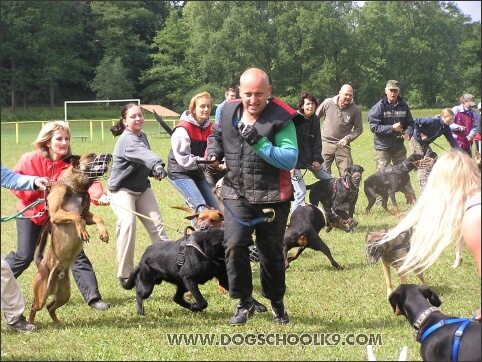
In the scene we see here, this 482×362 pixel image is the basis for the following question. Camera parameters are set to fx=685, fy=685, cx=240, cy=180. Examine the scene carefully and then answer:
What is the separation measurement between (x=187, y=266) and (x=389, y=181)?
682 cm

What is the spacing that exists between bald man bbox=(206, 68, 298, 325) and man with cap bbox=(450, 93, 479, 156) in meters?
8.89

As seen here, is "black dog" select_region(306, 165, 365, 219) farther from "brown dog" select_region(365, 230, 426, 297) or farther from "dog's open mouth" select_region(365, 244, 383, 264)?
"dog's open mouth" select_region(365, 244, 383, 264)

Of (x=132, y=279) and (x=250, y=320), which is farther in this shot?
(x=132, y=279)

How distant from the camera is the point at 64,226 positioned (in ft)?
19.2

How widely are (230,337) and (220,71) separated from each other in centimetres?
532

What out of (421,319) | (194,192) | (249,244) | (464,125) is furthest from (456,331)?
(464,125)

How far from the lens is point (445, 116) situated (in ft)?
41.1

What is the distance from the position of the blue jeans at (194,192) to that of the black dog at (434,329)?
114 inches

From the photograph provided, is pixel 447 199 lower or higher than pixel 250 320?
higher

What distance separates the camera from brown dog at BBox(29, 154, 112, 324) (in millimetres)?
5795

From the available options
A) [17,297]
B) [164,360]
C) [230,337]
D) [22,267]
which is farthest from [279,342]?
[22,267]

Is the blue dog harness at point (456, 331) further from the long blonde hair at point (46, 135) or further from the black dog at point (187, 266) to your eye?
the long blonde hair at point (46, 135)

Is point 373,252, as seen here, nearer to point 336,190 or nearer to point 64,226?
point 64,226

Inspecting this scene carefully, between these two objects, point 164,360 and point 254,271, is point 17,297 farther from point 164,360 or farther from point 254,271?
point 254,271
